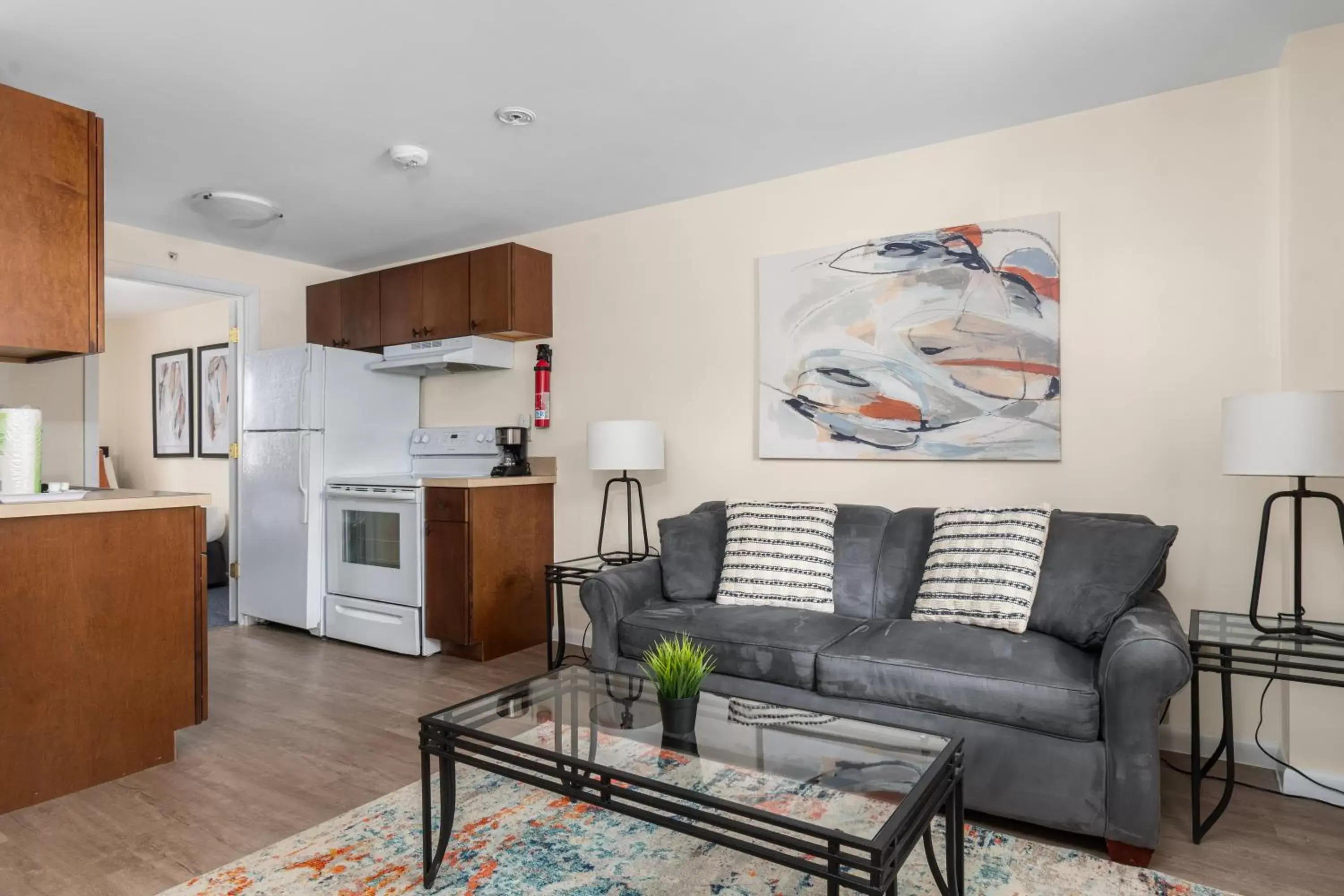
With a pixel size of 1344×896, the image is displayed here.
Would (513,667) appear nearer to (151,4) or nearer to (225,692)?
(225,692)

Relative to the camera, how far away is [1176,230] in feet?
9.21

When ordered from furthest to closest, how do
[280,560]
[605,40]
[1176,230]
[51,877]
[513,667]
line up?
[280,560] < [513,667] < [1176,230] < [605,40] < [51,877]

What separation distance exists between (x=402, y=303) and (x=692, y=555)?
259cm

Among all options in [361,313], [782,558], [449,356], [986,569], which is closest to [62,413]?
[361,313]

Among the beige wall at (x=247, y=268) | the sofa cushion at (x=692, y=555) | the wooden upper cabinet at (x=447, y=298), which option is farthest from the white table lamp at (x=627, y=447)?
the beige wall at (x=247, y=268)

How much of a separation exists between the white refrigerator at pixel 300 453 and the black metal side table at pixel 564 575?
1.56 metres

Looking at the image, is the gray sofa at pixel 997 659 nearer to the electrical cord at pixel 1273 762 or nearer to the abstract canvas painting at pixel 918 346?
the electrical cord at pixel 1273 762

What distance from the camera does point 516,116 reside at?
2.98 meters

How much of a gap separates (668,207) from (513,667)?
2.45 meters

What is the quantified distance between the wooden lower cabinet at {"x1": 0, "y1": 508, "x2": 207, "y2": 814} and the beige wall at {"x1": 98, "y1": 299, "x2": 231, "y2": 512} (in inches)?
166

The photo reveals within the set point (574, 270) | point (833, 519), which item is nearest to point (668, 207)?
point (574, 270)

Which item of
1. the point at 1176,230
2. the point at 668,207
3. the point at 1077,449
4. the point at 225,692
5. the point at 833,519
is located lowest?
the point at 225,692

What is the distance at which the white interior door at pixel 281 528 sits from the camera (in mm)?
4516

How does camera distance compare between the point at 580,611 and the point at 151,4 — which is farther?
the point at 580,611
